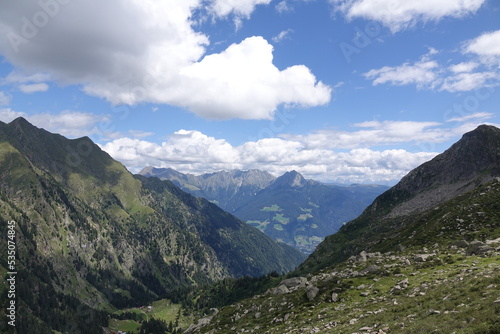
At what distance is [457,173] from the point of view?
175 meters

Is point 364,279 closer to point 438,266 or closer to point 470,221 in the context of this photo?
point 438,266

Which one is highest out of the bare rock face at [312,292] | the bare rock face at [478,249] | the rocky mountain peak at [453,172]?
the rocky mountain peak at [453,172]

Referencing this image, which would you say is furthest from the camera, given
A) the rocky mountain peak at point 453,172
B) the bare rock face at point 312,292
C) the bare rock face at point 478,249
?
the rocky mountain peak at point 453,172

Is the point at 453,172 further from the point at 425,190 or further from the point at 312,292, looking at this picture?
the point at 312,292

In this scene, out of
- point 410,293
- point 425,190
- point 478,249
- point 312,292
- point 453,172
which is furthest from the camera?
point 425,190

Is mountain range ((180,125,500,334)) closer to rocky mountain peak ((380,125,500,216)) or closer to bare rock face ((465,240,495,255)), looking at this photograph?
bare rock face ((465,240,495,255))

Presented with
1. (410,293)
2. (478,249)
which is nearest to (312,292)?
(410,293)

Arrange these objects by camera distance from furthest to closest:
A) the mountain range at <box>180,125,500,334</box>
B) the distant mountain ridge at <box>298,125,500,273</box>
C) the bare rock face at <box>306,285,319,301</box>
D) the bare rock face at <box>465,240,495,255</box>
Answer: the distant mountain ridge at <box>298,125,500,273</box>, the bare rock face at <box>306,285,319,301</box>, the bare rock face at <box>465,240,495,255</box>, the mountain range at <box>180,125,500,334</box>

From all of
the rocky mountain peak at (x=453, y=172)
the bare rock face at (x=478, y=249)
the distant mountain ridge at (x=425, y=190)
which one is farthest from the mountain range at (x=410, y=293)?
the rocky mountain peak at (x=453, y=172)

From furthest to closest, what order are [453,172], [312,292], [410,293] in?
1. [453,172]
2. [312,292]
3. [410,293]

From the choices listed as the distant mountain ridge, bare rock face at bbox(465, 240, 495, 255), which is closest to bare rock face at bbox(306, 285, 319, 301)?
bare rock face at bbox(465, 240, 495, 255)

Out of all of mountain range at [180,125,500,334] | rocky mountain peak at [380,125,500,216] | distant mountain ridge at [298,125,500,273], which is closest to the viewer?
mountain range at [180,125,500,334]

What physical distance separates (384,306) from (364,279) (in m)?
13.9

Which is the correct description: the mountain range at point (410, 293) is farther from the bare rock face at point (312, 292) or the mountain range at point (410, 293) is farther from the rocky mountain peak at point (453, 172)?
the rocky mountain peak at point (453, 172)
